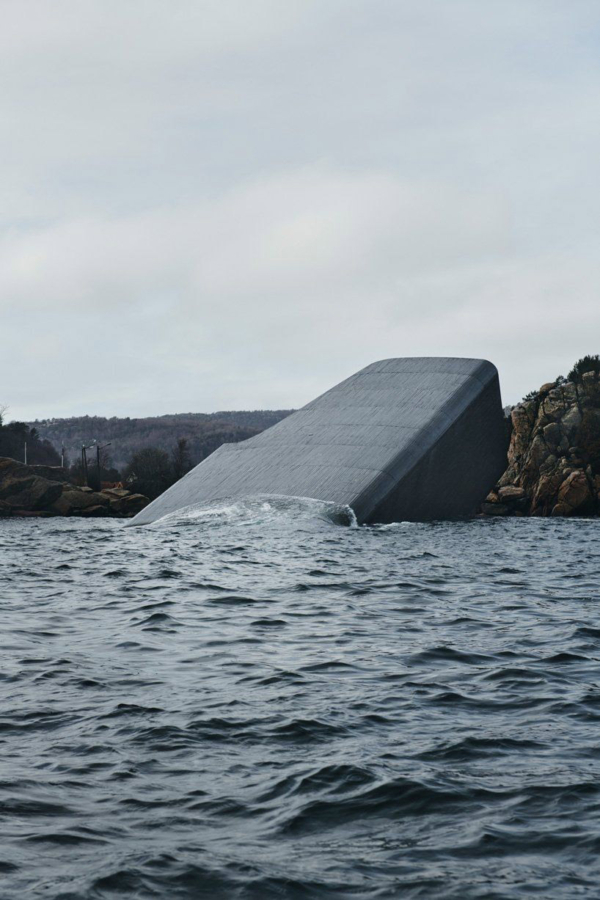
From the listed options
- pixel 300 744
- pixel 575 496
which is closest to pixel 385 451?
pixel 300 744

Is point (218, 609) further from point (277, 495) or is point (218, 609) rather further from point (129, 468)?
point (129, 468)

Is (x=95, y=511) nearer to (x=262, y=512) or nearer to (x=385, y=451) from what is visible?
(x=385, y=451)

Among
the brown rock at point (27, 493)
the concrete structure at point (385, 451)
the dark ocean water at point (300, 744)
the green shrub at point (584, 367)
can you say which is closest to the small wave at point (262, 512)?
the concrete structure at point (385, 451)

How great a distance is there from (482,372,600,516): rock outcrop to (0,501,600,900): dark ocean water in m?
51.3

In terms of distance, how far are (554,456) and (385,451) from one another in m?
37.7

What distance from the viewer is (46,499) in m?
65.2

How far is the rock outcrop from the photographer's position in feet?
215

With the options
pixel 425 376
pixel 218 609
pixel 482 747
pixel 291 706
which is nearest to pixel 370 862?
pixel 482 747

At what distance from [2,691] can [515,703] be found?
4.58m

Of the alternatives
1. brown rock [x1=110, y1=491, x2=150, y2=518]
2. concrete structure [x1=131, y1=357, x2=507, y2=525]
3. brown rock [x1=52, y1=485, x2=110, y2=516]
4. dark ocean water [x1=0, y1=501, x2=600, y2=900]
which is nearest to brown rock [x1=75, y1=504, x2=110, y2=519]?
brown rock [x1=52, y1=485, x2=110, y2=516]

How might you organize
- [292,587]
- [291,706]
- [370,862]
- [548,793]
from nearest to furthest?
[370,862], [548,793], [291,706], [292,587]

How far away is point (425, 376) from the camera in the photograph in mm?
41906

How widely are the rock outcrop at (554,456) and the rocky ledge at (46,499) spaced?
25.2 metres

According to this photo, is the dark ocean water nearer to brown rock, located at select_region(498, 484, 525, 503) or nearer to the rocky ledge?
the rocky ledge
